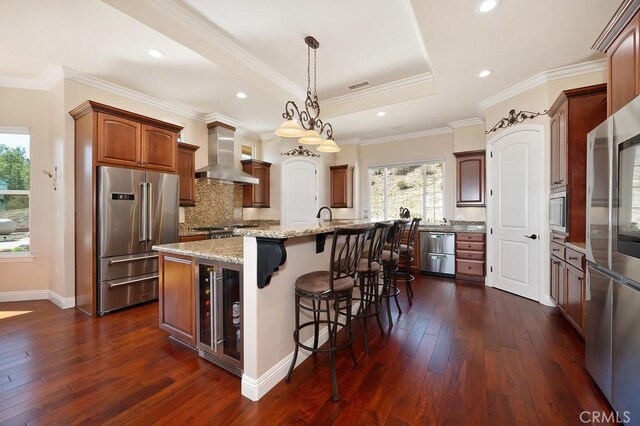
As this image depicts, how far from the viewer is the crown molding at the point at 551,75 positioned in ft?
10.5

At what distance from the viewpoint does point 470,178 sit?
489cm

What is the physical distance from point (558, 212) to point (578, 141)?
0.79 metres

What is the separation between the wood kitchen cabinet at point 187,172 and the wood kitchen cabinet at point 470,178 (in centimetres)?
479

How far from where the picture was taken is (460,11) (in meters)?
2.37

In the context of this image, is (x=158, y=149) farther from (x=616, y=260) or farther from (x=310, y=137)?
(x=616, y=260)

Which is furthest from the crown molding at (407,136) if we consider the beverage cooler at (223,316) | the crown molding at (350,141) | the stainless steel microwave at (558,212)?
the beverage cooler at (223,316)

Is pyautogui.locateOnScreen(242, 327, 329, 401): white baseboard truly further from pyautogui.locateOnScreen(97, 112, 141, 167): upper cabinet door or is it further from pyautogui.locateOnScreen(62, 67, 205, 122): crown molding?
pyautogui.locateOnScreen(62, 67, 205, 122): crown molding

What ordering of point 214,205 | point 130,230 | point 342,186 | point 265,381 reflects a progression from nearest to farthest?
point 265,381
point 130,230
point 214,205
point 342,186

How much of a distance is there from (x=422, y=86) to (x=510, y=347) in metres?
3.58

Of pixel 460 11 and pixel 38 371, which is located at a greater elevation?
pixel 460 11

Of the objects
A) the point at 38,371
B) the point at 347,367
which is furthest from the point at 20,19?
the point at 347,367

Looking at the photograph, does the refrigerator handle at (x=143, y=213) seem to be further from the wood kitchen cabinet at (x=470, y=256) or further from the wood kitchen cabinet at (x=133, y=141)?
the wood kitchen cabinet at (x=470, y=256)

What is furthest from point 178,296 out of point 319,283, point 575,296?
point 575,296

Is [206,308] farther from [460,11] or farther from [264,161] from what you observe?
[264,161]
